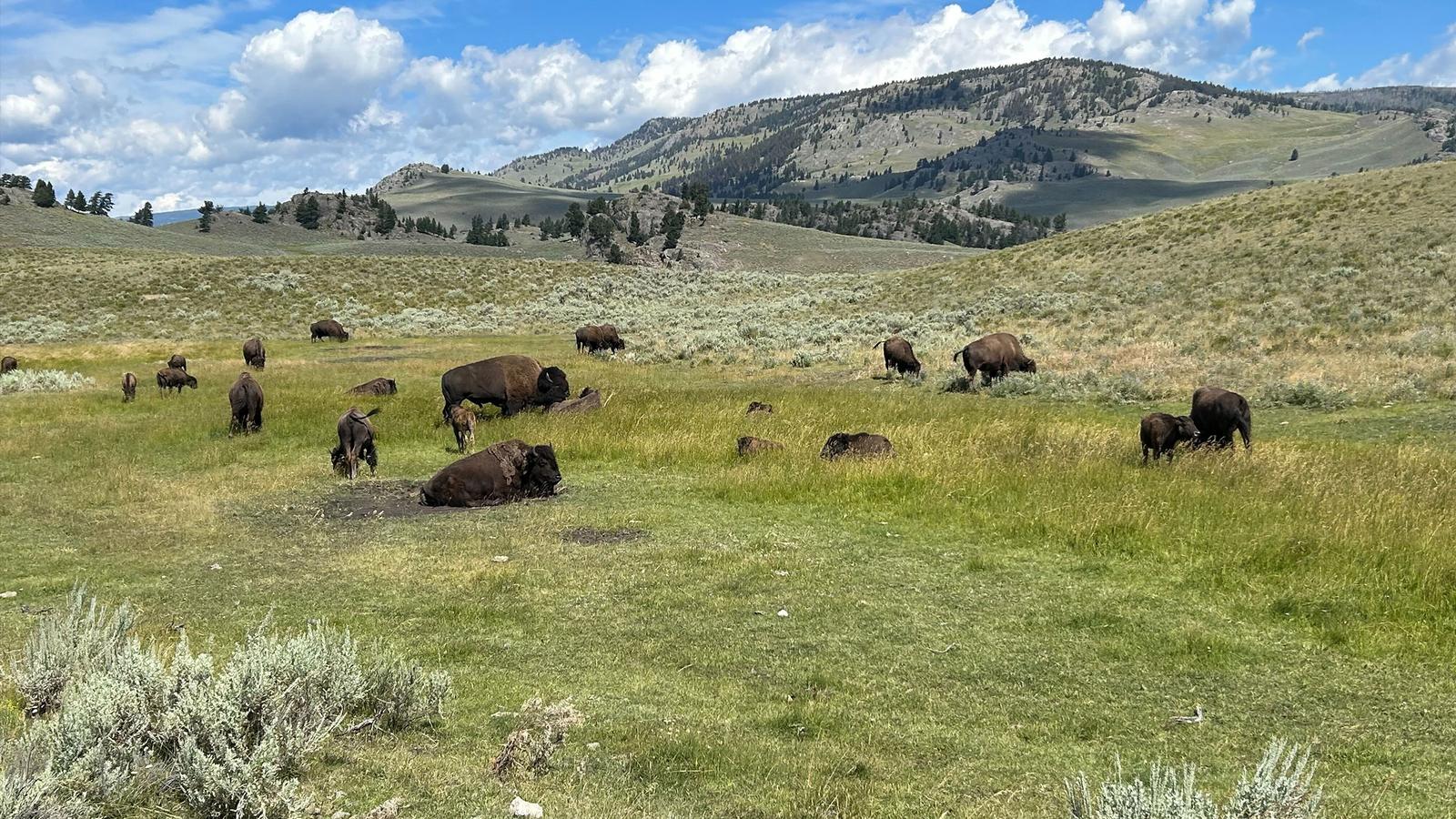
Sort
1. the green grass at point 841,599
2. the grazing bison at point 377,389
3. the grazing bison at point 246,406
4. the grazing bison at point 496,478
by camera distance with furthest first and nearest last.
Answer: the grazing bison at point 377,389 → the grazing bison at point 246,406 → the grazing bison at point 496,478 → the green grass at point 841,599

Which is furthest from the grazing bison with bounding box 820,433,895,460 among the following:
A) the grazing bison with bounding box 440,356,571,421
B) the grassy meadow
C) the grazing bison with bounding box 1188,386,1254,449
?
the grazing bison with bounding box 440,356,571,421

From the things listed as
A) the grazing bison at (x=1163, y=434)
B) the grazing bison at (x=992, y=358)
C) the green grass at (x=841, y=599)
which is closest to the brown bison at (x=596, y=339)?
the grazing bison at (x=992, y=358)

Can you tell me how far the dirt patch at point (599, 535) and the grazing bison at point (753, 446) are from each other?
440 cm

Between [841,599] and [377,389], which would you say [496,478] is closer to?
[841,599]

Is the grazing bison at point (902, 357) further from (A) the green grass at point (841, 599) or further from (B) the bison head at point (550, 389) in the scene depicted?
(B) the bison head at point (550, 389)

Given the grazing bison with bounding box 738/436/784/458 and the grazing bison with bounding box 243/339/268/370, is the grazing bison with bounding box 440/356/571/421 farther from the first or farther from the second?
the grazing bison with bounding box 243/339/268/370

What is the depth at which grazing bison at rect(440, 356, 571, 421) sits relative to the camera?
18.6m

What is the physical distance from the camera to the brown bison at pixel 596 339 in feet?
122

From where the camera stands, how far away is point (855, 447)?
46.6 ft

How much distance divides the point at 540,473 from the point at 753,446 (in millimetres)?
4050

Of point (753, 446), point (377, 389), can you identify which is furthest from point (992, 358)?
point (377, 389)

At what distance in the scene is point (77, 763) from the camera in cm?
382

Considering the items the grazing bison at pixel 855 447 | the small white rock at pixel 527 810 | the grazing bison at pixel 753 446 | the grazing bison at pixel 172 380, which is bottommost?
the grazing bison at pixel 172 380

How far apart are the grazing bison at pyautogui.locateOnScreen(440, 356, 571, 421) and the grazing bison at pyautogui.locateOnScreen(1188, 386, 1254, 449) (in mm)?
13067
